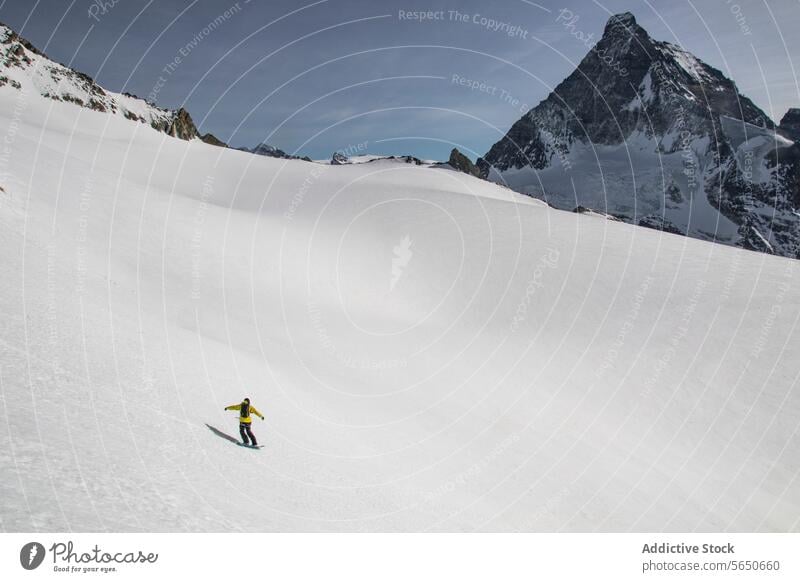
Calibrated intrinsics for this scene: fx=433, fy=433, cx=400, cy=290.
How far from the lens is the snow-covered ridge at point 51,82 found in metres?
77.1

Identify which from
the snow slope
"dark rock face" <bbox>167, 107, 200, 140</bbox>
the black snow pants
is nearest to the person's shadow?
the snow slope

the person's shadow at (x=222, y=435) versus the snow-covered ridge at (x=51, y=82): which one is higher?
the snow-covered ridge at (x=51, y=82)

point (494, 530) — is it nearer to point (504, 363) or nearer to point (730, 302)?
point (504, 363)

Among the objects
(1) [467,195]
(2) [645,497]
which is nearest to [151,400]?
(2) [645,497]

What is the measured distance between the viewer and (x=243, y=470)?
10.5 meters

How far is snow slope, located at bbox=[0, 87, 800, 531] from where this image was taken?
9.76 m

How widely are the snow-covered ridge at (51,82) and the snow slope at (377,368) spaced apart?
2233 inches

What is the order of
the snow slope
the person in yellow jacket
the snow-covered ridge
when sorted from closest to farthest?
the snow slope → the person in yellow jacket → the snow-covered ridge

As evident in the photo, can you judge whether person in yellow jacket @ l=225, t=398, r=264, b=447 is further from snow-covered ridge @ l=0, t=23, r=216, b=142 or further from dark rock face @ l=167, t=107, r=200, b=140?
dark rock face @ l=167, t=107, r=200, b=140

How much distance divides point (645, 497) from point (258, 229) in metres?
33.2

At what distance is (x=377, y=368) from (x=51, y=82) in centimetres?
10584

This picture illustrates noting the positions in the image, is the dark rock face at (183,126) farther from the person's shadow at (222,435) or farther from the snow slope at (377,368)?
the person's shadow at (222,435)

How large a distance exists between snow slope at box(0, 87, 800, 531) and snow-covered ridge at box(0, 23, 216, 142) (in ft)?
186

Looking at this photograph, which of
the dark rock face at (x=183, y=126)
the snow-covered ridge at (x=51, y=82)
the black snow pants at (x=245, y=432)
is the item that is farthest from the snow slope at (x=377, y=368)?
the dark rock face at (x=183, y=126)
